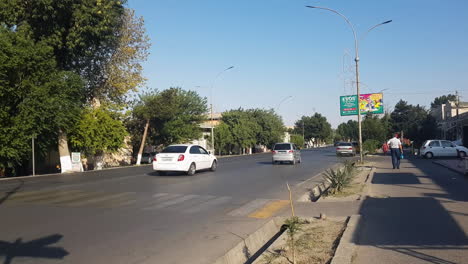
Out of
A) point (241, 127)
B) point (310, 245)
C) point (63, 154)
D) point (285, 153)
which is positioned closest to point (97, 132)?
point (63, 154)

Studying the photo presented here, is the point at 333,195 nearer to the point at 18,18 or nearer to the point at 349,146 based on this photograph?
the point at 18,18

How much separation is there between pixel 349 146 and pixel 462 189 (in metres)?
29.6

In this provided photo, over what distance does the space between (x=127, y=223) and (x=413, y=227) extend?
563cm

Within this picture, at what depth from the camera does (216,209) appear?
9.85 metres

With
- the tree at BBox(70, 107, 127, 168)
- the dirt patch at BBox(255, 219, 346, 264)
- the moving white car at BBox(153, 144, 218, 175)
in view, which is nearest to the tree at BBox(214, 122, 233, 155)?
the tree at BBox(70, 107, 127, 168)

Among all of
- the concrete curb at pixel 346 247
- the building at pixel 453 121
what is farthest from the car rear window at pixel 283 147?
the building at pixel 453 121

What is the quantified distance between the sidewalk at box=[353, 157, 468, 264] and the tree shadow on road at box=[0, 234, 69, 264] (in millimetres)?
4496

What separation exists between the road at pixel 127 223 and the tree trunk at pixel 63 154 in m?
14.5

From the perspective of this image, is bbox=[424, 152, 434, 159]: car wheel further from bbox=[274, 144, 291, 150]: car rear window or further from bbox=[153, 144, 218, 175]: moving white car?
bbox=[153, 144, 218, 175]: moving white car

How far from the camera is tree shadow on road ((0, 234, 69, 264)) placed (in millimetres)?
5802

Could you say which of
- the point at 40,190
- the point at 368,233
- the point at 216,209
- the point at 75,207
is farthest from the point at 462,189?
the point at 40,190

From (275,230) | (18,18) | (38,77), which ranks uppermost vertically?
(18,18)

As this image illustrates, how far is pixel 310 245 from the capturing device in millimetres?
6328

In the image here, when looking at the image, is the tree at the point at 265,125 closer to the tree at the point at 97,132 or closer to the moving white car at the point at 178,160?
the tree at the point at 97,132
